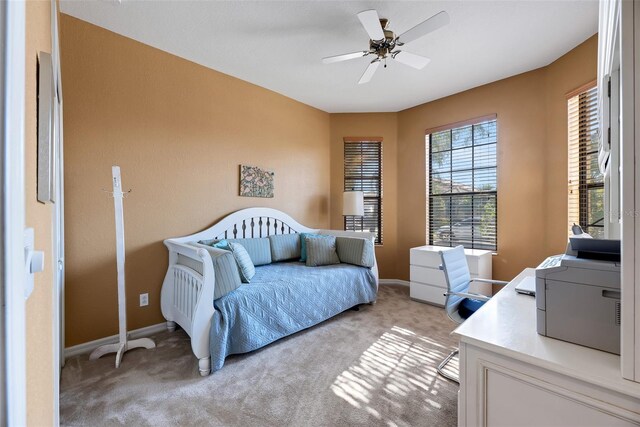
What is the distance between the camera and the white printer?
0.87 m

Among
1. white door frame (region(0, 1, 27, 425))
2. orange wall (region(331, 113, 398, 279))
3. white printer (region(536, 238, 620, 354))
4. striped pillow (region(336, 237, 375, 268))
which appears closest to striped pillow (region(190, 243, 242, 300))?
striped pillow (region(336, 237, 375, 268))

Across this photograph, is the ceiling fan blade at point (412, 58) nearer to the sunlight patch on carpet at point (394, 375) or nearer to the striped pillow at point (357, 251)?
the striped pillow at point (357, 251)

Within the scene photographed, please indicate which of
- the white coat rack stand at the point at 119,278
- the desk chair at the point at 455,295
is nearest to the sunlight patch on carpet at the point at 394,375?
the desk chair at the point at 455,295

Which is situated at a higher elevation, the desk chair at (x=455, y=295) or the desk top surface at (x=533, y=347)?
the desk top surface at (x=533, y=347)

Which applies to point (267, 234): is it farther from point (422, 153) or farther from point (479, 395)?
point (479, 395)

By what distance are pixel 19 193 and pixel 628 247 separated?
124 centimetres

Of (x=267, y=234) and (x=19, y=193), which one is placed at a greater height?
(x=19, y=193)

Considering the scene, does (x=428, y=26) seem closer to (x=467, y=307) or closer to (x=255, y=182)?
(x=467, y=307)

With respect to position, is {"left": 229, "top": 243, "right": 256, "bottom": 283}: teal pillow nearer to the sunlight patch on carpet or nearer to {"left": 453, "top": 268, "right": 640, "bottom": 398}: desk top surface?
the sunlight patch on carpet

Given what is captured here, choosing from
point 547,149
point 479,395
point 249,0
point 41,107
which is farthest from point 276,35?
point 547,149

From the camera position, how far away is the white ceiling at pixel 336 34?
2.11 meters

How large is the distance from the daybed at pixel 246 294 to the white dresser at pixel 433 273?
23.3 inches

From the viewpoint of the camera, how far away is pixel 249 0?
204 cm

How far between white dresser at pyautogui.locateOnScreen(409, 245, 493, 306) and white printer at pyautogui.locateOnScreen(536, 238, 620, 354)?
2276mm
